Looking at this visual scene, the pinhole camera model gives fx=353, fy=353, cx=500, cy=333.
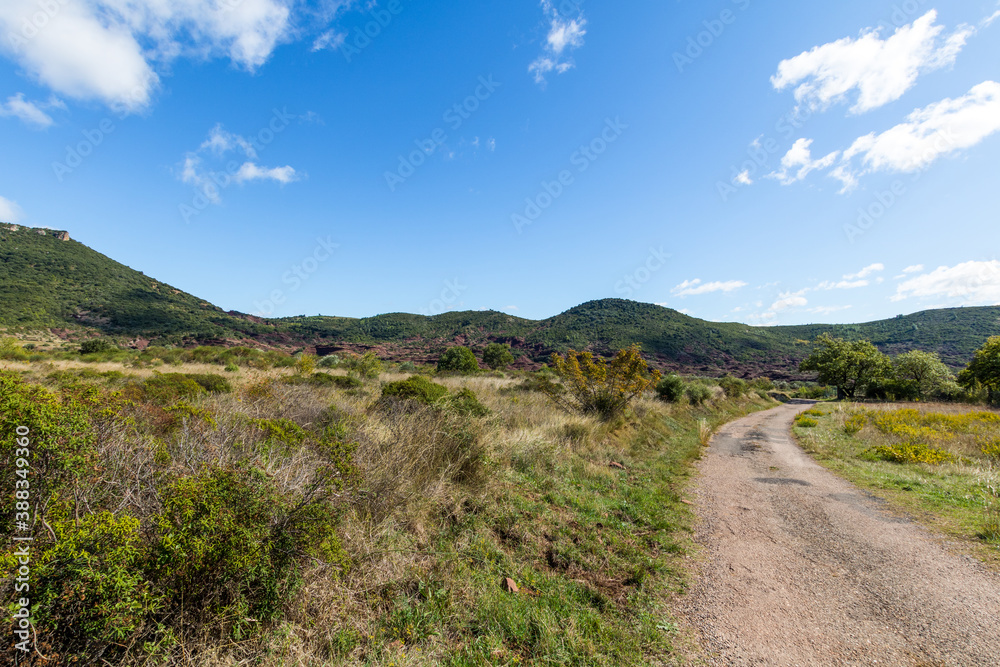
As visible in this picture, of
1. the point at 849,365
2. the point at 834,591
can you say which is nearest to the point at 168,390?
the point at 834,591

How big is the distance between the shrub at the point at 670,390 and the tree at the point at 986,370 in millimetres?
21748

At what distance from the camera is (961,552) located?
4512 millimetres

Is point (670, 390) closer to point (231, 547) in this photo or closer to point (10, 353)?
point (231, 547)

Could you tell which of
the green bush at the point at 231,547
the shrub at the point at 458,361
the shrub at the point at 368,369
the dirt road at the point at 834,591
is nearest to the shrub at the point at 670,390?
the shrub at the point at 458,361

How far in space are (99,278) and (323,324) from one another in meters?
38.8

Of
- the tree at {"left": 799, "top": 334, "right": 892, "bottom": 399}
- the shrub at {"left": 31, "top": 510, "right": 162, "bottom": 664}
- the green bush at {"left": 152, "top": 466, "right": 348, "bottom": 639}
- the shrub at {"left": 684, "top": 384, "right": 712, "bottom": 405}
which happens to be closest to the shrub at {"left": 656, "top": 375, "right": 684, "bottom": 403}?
the shrub at {"left": 684, "top": 384, "right": 712, "bottom": 405}

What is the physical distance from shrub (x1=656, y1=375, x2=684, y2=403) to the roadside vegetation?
16998 millimetres

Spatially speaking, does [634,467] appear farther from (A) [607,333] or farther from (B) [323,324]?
(B) [323,324]

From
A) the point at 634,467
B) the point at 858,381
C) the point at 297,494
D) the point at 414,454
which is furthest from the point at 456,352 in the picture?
the point at 858,381

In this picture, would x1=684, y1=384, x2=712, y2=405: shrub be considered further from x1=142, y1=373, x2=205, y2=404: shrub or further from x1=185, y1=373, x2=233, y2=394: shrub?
x1=142, y1=373, x2=205, y2=404: shrub

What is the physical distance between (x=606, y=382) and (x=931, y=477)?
26.0ft

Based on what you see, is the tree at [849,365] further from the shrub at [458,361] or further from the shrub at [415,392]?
the shrub at [415,392]

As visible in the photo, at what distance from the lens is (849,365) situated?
1622 inches

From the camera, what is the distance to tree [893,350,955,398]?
1148 inches
